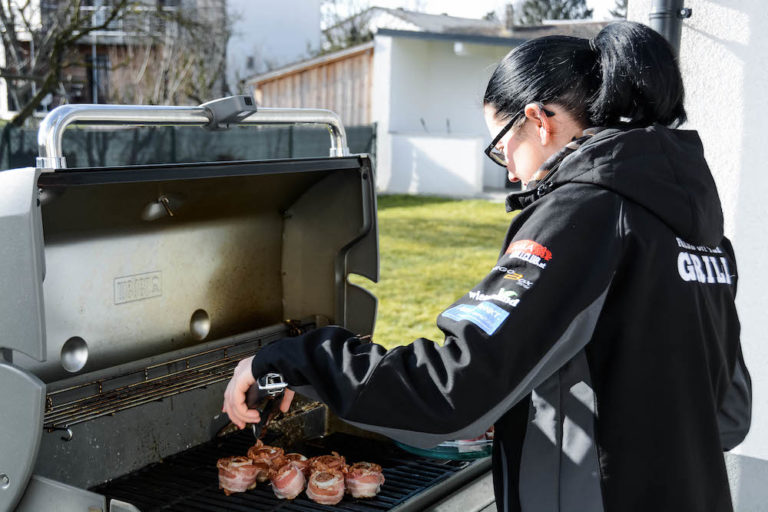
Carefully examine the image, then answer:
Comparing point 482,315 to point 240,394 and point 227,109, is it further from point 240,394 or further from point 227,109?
point 227,109

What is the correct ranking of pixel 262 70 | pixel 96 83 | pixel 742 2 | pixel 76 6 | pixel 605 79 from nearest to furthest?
1. pixel 605 79
2. pixel 742 2
3. pixel 76 6
4. pixel 96 83
5. pixel 262 70

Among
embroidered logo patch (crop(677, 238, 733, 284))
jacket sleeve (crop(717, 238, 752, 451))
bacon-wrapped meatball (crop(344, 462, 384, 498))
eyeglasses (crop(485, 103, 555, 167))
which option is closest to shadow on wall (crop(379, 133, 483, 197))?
bacon-wrapped meatball (crop(344, 462, 384, 498))

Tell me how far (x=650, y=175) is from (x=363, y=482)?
1.30m

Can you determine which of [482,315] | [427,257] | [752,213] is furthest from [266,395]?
[427,257]

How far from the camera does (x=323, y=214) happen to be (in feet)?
9.65

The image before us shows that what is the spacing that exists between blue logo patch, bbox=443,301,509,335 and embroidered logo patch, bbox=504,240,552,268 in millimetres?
101

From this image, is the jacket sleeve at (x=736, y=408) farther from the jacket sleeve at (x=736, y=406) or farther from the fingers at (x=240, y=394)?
the fingers at (x=240, y=394)

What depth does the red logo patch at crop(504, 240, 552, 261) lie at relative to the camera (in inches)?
58.0

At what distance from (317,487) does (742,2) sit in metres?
2.44

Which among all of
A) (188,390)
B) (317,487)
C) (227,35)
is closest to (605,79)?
(317,487)

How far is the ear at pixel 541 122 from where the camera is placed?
5.47 feet

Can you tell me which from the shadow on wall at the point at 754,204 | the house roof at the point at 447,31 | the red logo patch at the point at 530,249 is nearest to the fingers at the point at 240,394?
the red logo patch at the point at 530,249

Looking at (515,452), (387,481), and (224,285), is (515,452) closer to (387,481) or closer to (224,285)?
(387,481)

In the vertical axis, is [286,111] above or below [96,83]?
above
